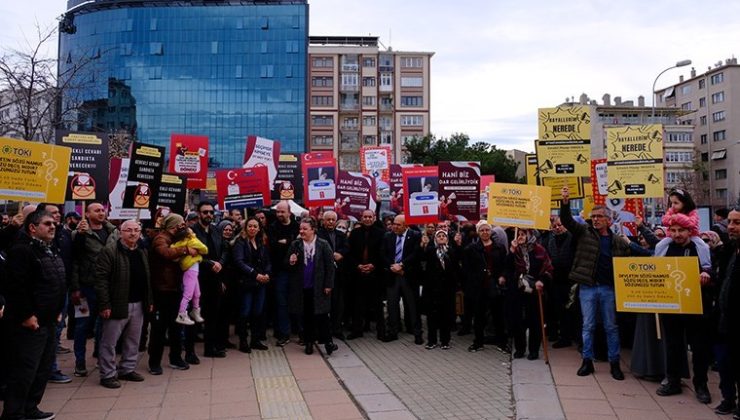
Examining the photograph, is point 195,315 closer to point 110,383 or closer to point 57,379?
point 110,383

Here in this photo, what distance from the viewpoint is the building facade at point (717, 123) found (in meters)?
69.8

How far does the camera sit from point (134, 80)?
77.9 meters

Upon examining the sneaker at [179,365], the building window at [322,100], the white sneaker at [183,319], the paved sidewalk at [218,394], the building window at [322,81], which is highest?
the building window at [322,81]

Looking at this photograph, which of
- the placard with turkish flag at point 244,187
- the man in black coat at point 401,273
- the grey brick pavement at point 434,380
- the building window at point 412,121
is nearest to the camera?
the grey brick pavement at point 434,380

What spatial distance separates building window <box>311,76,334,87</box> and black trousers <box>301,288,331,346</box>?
72149 mm

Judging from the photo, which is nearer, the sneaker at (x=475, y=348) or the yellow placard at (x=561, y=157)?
the sneaker at (x=475, y=348)

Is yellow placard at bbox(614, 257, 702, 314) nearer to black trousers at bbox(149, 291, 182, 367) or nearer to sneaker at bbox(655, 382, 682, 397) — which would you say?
sneaker at bbox(655, 382, 682, 397)

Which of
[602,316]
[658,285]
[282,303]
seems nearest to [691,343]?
[658,285]

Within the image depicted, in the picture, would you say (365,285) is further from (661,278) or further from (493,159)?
(493,159)

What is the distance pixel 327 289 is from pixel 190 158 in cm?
445

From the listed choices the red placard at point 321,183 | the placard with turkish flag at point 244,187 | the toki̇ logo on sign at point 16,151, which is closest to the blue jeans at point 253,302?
the placard with turkish flag at point 244,187

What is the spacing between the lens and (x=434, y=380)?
7.07 metres

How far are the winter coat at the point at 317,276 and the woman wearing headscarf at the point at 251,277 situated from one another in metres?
0.40

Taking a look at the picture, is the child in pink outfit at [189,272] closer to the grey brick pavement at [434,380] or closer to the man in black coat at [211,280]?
the man in black coat at [211,280]
